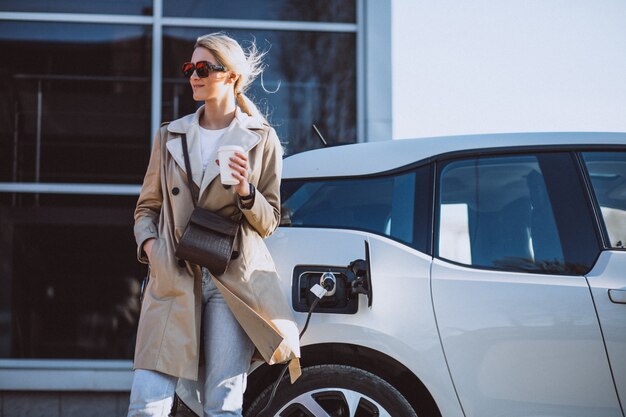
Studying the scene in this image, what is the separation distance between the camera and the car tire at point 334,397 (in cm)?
272

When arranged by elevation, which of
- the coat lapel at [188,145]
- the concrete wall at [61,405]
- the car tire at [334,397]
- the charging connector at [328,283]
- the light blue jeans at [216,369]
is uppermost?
the coat lapel at [188,145]

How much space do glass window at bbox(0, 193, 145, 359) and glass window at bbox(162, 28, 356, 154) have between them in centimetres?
98

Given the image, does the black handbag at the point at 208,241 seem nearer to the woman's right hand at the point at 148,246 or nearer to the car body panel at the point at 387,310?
the woman's right hand at the point at 148,246

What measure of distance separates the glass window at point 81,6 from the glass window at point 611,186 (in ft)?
12.4

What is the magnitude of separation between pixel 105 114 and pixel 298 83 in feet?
4.83

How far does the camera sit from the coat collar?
2489 millimetres

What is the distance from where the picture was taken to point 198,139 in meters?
2.56

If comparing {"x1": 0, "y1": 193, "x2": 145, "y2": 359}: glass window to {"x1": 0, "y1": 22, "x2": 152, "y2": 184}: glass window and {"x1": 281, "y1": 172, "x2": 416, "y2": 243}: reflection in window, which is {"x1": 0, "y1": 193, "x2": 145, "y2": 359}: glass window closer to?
{"x1": 0, "y1": 22, "x2": 152, "y2": 184}: glass window

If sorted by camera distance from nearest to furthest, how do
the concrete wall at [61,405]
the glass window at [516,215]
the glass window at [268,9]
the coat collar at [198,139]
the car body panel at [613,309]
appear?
the coat collar at [198,139]
the car body panel at [613,309]
the glass window at [516,215]
the concrete wall at [61,405]
the glass window at [268,9]

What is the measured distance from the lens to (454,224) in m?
2.90

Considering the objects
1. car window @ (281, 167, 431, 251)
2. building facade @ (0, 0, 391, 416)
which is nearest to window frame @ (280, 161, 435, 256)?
car window @ (281, 167, 431, 251)

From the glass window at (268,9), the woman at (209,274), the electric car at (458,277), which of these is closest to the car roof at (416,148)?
the electric car at (458,277)

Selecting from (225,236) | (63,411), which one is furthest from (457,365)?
(63,411)

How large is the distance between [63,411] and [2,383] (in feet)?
1.54
